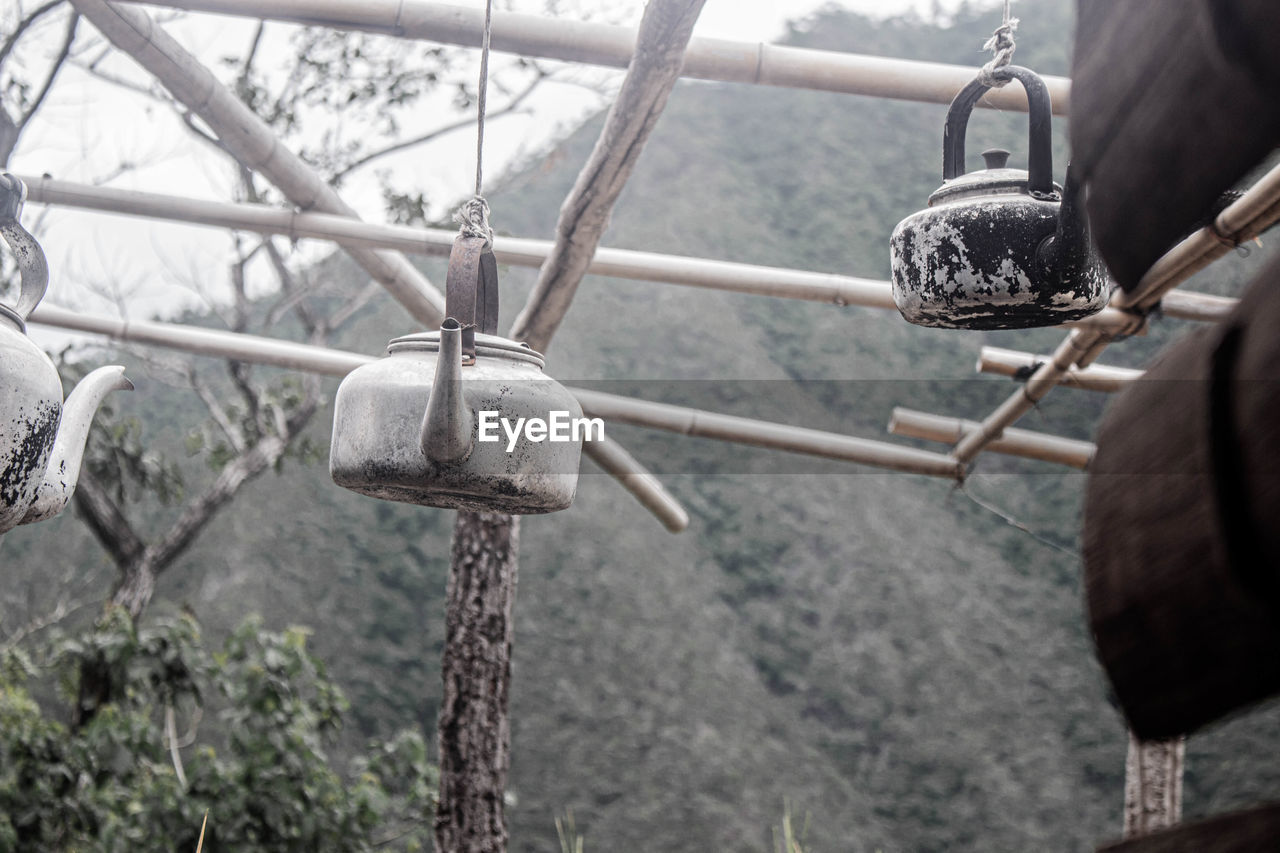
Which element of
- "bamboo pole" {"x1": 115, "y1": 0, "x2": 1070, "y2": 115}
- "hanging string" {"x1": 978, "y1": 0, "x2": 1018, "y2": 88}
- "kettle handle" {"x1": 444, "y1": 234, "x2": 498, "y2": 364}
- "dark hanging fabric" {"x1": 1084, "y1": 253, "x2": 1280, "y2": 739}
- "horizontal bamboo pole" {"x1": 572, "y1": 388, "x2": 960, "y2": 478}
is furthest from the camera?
"horizontal bamboo pole" {"x1": 572, "y1": 388, "x2": 960, "y2": 478}

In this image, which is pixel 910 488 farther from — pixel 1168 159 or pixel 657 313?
pixel 1168 159


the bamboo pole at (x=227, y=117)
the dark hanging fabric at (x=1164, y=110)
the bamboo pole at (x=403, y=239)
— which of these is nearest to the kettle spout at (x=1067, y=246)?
the dark hanging fabric at (x=1164, y=110)

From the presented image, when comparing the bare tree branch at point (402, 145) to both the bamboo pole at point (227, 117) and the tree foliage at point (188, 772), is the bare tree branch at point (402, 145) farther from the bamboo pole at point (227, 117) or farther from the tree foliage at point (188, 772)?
the bamboo pole at point (227, 117)

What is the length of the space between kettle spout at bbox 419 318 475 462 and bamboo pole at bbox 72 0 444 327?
46.0 inches

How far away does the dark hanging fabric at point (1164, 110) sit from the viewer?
1.01 ft

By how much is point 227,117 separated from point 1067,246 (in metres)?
1.67

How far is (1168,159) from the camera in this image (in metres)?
0.34

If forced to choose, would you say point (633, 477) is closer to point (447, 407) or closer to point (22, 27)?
point (447, 407)

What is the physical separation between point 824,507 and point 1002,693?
3018mm

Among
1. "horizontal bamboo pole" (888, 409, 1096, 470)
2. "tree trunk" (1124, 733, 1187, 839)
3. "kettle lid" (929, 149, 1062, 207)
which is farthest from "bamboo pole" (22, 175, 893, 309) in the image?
"tree trunk" (1124, 733, 1187, 839)

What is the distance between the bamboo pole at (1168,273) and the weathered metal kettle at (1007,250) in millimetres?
89

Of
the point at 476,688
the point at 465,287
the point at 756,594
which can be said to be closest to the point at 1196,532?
the point at 465,287

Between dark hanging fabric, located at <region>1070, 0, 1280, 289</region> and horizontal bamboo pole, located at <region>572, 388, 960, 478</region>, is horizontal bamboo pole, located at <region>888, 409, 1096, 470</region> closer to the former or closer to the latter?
horizontal bamboo pole, located at <region>572, 388, 960, 478</region>

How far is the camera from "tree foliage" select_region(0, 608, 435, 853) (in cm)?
375
